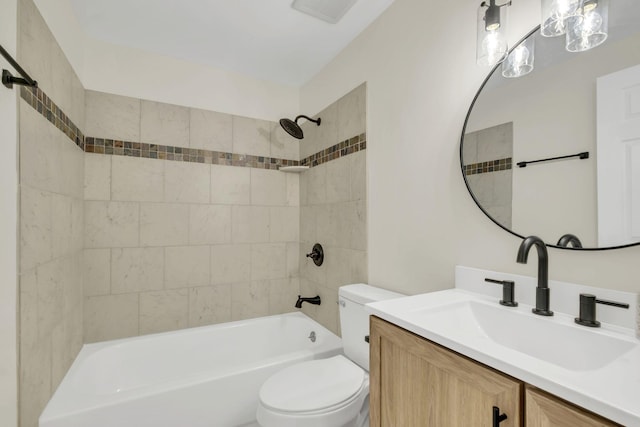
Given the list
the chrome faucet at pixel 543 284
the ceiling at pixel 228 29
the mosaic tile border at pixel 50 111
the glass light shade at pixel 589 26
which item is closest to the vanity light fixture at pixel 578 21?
the glass light shade at pixel 589 26

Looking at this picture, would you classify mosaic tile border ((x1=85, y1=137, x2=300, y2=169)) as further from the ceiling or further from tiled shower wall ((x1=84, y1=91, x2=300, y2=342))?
the ceiling

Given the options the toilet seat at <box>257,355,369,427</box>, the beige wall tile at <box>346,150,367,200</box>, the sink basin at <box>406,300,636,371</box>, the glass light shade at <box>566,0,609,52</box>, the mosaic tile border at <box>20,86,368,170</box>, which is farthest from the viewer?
the beige wall tile at <box>346,150,367,200</box>

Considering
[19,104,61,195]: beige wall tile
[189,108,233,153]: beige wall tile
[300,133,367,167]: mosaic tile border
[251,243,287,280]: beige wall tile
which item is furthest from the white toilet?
[189,108,233,153]: beige wall tile

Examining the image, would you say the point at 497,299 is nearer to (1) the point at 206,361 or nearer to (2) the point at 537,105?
(2) the point at 537,105

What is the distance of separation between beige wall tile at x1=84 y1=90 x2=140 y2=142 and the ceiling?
384mm

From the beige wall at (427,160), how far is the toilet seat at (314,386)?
0.50 meters

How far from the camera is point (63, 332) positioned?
5.15ft

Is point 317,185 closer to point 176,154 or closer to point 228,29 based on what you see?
point 176,154

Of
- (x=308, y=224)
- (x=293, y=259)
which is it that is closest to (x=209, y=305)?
(x=293, y=259)

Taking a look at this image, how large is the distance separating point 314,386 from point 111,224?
1.68 m

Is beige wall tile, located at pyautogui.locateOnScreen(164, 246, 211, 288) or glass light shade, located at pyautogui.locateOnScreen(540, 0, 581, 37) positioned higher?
glass light shade, located at pyautogui.locateOnScreen(540, 0, 581, 37)

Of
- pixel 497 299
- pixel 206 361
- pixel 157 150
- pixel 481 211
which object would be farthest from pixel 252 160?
pixel 497 299

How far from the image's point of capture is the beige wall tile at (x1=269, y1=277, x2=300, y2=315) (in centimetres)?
256

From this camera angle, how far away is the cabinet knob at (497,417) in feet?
2.12
